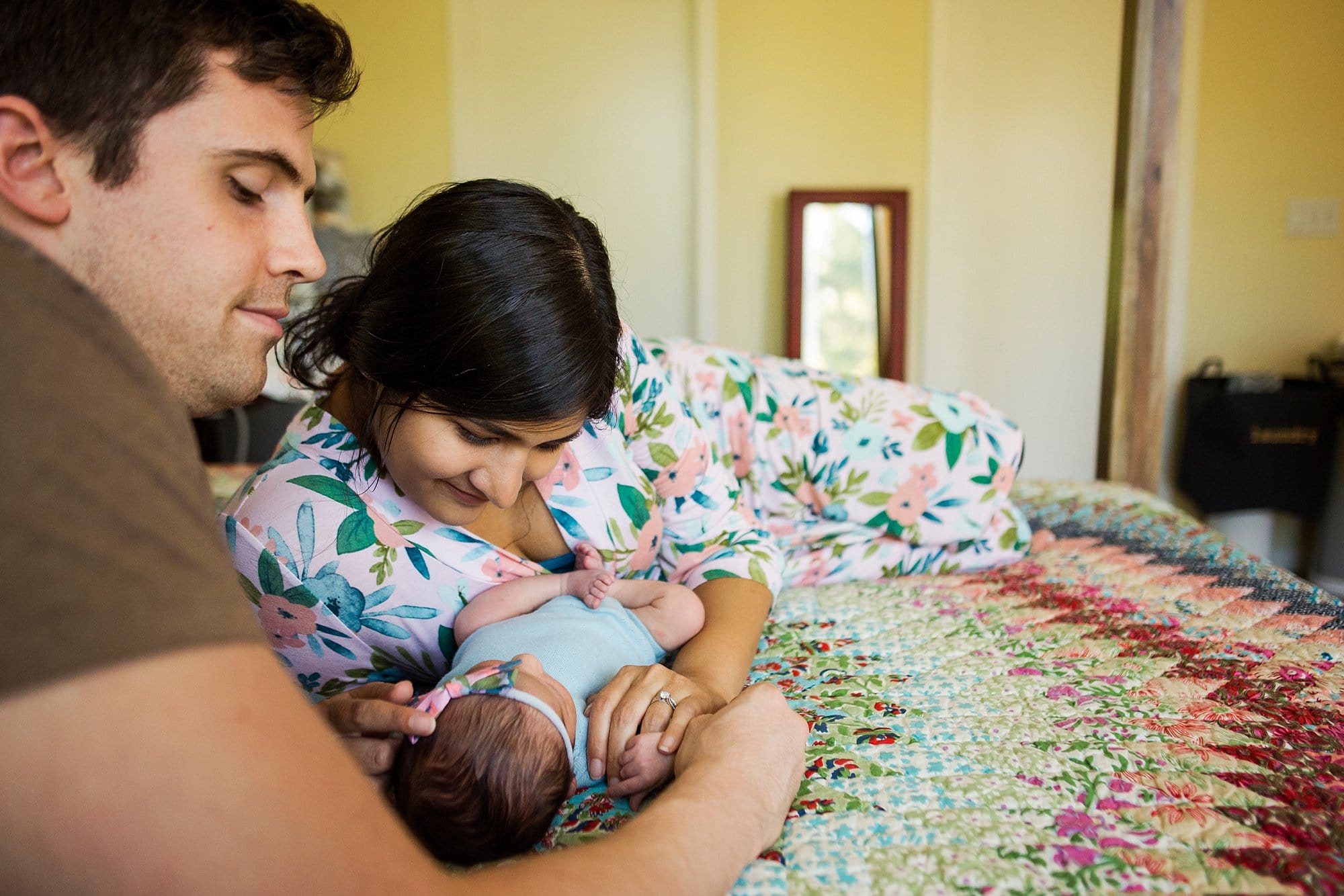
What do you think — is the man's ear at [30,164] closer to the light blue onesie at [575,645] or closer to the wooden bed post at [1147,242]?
the light blue onesie at [575,645]

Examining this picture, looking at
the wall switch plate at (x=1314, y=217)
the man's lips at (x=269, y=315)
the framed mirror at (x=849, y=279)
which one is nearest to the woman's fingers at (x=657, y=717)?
the man's lips at (x=269, y=315)

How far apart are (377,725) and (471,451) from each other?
0.32 metres

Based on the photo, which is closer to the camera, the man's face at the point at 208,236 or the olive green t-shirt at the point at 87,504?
the olive green t-shirt at the point at 87,504

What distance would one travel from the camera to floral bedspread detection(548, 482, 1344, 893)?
31.7 inches

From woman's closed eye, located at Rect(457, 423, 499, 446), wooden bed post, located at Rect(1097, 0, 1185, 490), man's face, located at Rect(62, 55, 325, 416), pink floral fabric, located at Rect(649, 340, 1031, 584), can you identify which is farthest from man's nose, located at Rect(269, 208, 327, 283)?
wooden bed post, located at Rect(1097, 0, 1185, 490)

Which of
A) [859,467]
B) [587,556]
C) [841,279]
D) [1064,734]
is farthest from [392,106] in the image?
[1064,734]

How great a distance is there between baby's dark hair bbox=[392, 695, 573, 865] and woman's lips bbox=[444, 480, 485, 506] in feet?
0.99

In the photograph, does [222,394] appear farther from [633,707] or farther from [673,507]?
[673,507]

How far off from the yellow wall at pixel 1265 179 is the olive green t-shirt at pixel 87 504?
168 inches

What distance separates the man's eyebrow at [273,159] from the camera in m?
0.78

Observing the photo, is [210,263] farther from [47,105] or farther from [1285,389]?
[1285,389]

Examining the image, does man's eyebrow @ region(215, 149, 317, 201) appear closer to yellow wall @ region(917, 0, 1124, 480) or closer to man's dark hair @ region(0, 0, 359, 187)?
man's dark hair @ region(0, 0, 359, 187)

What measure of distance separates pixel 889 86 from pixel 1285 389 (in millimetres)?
2011

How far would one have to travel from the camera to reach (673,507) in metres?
1.54
